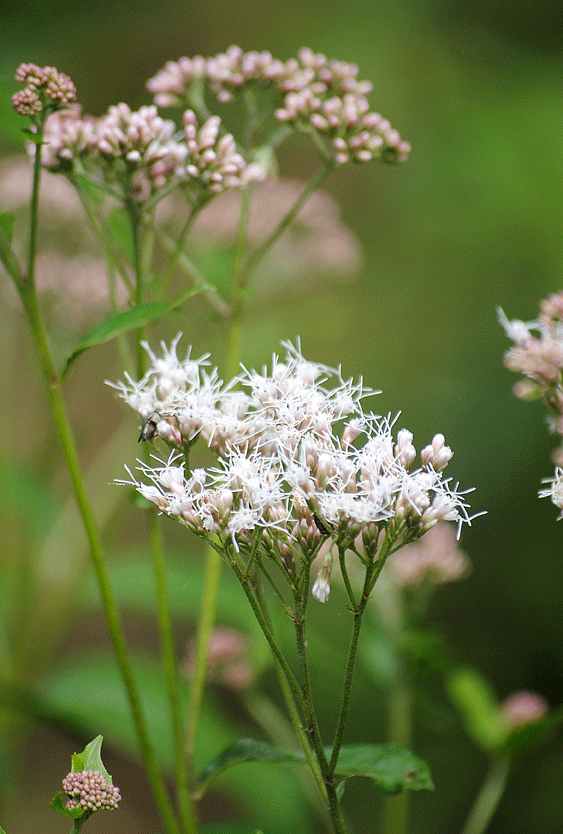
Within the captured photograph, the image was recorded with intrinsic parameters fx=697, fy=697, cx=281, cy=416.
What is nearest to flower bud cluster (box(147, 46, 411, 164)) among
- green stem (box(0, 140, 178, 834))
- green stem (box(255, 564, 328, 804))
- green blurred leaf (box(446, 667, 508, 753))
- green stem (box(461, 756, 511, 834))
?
green stem (box(0, 140, 178, 834))

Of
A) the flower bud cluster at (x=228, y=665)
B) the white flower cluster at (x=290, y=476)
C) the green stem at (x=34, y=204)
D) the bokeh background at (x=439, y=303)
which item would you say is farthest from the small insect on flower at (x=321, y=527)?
the bokeh background at (x=439, y=303)

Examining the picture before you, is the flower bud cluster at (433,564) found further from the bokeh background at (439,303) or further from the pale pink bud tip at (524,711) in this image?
the bokeh background at (439,303)

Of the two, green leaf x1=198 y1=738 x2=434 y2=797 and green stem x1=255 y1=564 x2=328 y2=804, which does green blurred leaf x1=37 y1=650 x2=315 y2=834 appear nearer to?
green leaf x1=198 y1=738 x2=434 y2=797

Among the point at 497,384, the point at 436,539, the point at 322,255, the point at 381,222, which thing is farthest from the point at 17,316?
the point at 381,222

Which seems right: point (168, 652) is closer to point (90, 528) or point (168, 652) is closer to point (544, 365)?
point (90, 528)

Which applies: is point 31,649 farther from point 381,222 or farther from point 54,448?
point 381,222
